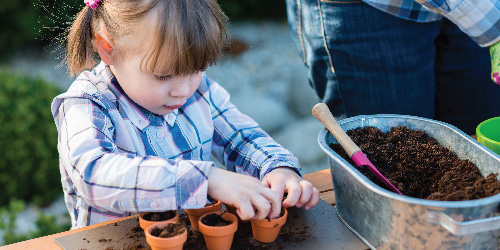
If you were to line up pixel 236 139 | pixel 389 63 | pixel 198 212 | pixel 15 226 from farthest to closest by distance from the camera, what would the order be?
pixel 15 226
pixel 389 63
pixel 236 139
pixel 198 212

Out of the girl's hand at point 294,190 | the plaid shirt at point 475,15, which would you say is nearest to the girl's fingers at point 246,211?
the girl's hand at point 294,190

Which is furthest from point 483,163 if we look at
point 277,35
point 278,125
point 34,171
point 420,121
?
point 277,35

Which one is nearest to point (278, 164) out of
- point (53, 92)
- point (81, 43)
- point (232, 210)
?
point (232, 210)

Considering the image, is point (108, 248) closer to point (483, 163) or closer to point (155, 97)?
point (155, 97)

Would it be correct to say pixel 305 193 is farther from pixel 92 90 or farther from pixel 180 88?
pixel 92 90

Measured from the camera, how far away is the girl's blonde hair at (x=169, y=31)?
4.22 ft

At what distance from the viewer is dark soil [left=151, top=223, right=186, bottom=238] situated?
1.07 m

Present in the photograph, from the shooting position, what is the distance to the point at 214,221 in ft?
3.73

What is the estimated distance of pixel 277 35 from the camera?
15.0ft

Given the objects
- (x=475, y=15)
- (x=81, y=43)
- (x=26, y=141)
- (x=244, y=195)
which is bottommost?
(x=26, y=141)

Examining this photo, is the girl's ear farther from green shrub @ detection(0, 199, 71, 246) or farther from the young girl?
green shrub @ detection(0, 199, 71, 246)

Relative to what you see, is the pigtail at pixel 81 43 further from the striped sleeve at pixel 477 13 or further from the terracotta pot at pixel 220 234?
the striped sleeve at pixel 477 13

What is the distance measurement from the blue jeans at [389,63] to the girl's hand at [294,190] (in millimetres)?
622

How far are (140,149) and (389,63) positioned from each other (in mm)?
827
